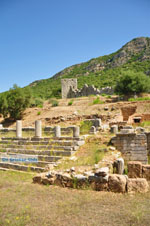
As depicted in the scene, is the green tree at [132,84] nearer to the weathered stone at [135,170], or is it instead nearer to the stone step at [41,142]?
the stone step at [41,142]

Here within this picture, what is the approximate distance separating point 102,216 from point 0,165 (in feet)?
25.9

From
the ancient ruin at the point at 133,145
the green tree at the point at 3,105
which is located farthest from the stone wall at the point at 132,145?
the green tree at the point at 3,105

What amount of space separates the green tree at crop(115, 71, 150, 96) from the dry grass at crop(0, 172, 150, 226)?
2591 cm

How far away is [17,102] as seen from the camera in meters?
30.8

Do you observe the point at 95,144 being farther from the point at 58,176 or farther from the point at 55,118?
the point at 55,118

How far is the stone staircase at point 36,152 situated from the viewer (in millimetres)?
9764

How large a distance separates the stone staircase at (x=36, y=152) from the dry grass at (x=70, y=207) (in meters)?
3.07

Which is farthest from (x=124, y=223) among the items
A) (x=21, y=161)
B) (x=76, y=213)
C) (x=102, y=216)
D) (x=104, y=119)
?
(x=104, y=119)

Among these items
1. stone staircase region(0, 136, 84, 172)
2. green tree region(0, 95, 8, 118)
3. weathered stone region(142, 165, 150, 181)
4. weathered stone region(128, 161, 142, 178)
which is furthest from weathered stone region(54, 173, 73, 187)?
green tree region(0, 95, 8, 118)

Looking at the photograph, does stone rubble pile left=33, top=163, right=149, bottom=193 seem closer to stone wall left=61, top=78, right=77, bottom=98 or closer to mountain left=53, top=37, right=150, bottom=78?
stone wall left=61, top=78, right=77, bottom=98

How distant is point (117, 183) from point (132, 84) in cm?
2616

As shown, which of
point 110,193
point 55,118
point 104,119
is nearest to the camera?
point 110,193

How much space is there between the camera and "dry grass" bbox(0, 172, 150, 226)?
4.21 metres

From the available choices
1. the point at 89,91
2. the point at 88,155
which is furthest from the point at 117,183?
the point at 89,91
